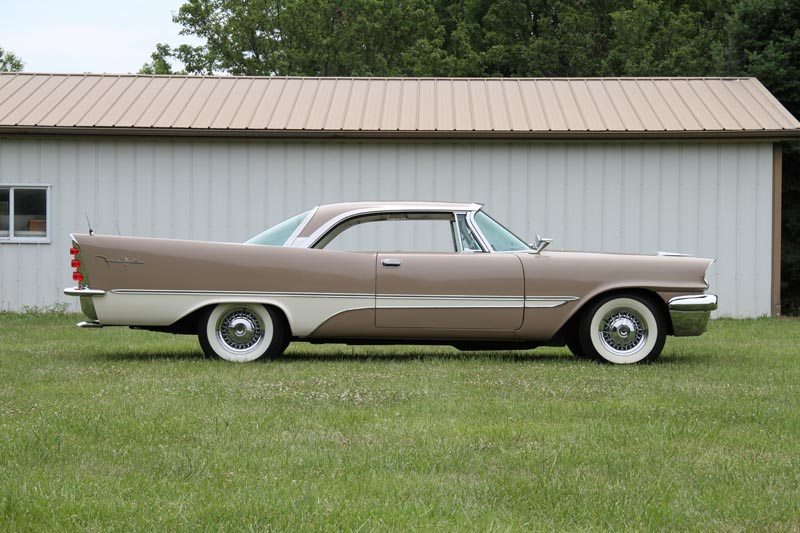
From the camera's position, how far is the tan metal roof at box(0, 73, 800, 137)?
16.7 m

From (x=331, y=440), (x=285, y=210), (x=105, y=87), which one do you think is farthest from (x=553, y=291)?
(x=105, y=87)

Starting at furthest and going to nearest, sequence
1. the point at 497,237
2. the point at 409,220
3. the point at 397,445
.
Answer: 1. the point at 409,220
2. the point at 497,237
3. the point at 397,445

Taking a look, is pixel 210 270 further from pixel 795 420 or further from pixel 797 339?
pixel 797 339

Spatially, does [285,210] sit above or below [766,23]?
below

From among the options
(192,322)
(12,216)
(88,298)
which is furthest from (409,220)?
(12,216)

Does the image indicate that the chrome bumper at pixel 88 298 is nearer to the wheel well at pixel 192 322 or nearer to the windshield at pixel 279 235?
the wheel well at pixel 192 322

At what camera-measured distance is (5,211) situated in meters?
17.1

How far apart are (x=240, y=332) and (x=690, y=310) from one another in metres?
3.96

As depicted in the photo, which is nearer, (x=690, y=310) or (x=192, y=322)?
(x=690, y=310)

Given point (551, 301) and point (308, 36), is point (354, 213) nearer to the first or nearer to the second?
point (551, 301)

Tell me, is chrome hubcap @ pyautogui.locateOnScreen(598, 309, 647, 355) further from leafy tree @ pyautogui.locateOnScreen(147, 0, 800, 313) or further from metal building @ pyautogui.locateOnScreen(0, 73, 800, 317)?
leafy tree @ pyautogui.locateOnScreen(147, 0, 800, 313)

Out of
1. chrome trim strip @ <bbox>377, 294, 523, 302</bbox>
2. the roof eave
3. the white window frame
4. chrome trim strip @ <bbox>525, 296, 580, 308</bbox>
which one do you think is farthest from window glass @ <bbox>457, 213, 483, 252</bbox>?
the white window frame

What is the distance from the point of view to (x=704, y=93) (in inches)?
727

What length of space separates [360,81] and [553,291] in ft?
35.3
